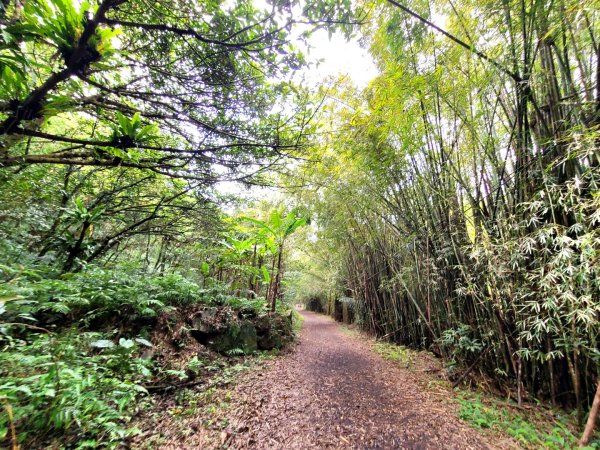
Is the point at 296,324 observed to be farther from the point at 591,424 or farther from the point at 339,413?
the point at 591,424

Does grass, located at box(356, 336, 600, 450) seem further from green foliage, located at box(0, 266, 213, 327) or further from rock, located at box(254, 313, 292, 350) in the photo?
green foliage, located at box(0, 266, 213, 327)

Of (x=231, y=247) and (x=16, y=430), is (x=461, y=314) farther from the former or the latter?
(x=16, y=430)

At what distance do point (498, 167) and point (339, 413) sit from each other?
3036 mm

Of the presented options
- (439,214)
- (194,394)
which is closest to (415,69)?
(439,214)

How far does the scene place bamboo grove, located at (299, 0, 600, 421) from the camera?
5.67 ft

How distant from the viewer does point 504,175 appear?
2312mm

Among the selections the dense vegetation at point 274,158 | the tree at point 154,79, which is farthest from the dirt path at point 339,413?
the tree at point 154,79

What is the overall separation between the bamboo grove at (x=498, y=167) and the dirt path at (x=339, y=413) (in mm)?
914

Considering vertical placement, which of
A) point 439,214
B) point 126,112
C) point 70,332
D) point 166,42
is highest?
point 166,42

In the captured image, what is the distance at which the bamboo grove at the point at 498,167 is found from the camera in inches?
68.0

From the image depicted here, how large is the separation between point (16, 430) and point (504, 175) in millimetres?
4179

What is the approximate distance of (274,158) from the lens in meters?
2.30

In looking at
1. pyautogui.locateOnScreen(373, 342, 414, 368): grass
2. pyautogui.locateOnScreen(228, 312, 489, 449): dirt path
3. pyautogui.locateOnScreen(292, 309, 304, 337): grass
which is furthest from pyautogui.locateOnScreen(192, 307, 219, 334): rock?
pyautogui.locateOnScreen(373, 342, 414, 368): grass

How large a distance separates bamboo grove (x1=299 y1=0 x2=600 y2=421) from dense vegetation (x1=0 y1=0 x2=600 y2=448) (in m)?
0.02
